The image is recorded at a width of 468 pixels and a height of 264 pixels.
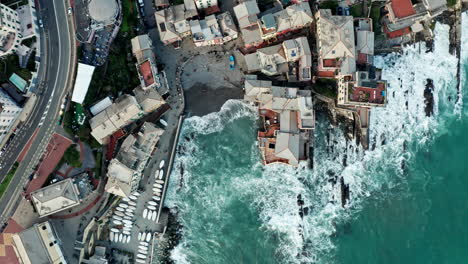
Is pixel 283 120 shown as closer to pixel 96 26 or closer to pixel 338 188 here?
pixel 338 188

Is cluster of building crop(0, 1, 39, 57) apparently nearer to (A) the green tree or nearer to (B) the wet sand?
(A) the green tree

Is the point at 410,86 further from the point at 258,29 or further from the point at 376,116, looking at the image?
the point at 258,29

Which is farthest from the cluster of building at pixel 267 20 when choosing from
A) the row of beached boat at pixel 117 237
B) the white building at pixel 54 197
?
the row of beached boat at pixel 117 237

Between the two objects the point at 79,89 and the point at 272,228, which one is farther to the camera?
the point at 272,228

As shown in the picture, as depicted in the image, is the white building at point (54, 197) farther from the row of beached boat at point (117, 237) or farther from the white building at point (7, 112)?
the white building at point (7, 112)

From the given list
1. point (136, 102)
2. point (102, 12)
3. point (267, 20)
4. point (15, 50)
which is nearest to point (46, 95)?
point (15, 50)

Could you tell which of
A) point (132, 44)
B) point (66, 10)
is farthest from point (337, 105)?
point (66, 10)
